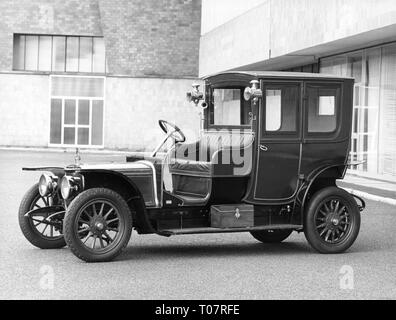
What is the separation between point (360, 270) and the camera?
8.45 m

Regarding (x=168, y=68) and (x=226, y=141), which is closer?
(x=226, y=141)

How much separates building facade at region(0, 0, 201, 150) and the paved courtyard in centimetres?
3242

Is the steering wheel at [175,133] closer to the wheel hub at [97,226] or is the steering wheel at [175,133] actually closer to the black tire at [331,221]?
the wheel hub at [97,226]

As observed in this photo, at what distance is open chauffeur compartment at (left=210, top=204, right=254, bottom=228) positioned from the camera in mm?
9227

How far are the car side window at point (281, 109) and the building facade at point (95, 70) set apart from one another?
33.4 metres

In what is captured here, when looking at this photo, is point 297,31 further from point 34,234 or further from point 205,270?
point 205,270

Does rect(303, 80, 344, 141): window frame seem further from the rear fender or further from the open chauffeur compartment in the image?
the open chauffeur compartment

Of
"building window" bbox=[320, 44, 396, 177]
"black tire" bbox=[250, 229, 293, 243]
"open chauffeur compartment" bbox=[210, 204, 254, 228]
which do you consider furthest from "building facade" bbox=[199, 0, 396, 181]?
"open chauffeur compartment" bbox=[210, 204, 254, 228]

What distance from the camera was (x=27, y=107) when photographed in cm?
4388

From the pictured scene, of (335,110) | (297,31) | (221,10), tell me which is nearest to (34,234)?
(335,110)

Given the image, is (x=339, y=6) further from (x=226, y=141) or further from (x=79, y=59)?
(x=79, y=59)

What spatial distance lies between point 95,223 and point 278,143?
2291mm
